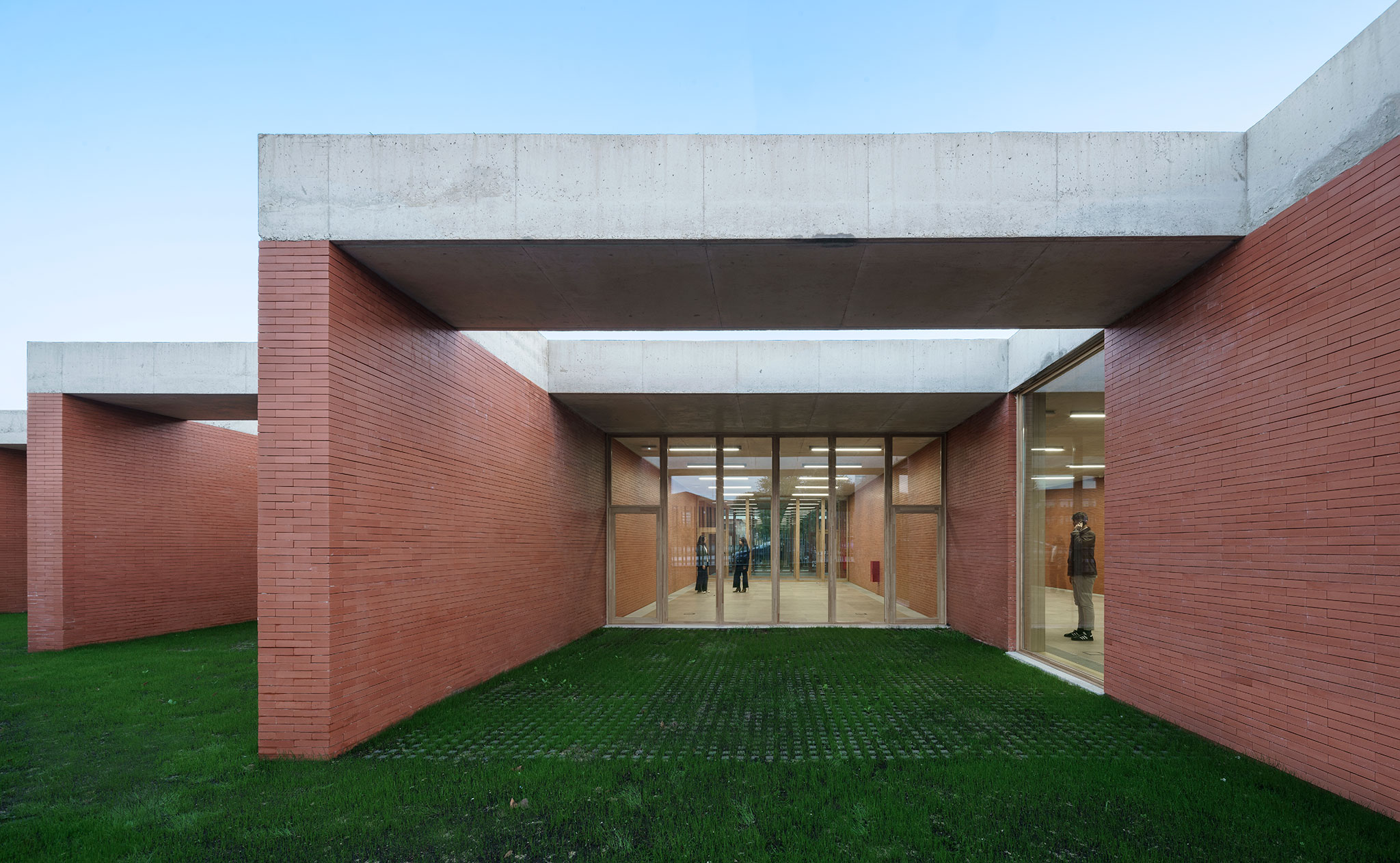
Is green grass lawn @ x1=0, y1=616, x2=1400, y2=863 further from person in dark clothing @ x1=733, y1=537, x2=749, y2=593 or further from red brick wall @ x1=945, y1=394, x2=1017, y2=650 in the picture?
person in dark clothing @ x1=733, y1=537, x2=749, y2=593

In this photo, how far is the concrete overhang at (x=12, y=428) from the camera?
585 inches

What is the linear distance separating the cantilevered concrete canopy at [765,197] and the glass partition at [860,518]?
28.0ft

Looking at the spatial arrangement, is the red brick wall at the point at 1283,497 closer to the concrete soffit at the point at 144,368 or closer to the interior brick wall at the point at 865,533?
the interior brick wall at the point at 865,533

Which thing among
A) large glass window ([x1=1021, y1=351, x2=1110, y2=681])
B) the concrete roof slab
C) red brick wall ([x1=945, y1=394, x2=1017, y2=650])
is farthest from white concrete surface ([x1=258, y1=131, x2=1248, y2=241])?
red brick wall ([x1=945, y1=394, x2=1017, y2=650])

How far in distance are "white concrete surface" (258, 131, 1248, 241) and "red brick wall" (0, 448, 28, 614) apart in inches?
635

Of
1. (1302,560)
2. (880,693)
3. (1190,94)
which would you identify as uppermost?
(1190,94)

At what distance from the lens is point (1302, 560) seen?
4.64 m

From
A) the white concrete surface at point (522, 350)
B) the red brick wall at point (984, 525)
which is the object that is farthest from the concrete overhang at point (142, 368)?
the red brick wall at point (984, 525)

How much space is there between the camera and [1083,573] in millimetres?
8242

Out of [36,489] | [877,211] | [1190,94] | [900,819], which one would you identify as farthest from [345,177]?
[1190,94]

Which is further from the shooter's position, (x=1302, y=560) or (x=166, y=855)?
(x=1302, y=560)

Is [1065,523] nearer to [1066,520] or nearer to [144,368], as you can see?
[1066,520]

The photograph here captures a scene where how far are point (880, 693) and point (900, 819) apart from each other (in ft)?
11.1

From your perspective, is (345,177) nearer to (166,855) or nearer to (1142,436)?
(166,855)
